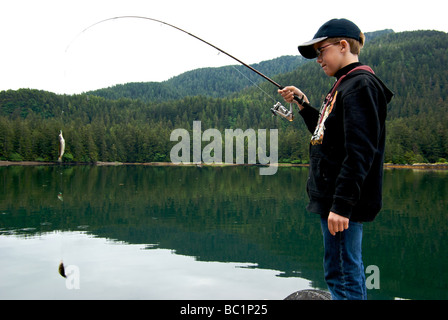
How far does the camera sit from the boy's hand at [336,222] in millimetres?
3031

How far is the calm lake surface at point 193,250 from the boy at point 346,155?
688cm

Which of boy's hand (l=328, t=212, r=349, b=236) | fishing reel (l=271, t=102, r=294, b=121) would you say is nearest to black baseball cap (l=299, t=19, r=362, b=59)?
fishing reel (l=271, t=102, r=294, b=121)

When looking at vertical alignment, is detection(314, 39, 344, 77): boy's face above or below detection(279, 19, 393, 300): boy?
above

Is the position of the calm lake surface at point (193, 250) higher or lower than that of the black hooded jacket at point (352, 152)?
lower

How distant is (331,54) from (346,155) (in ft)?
2.96

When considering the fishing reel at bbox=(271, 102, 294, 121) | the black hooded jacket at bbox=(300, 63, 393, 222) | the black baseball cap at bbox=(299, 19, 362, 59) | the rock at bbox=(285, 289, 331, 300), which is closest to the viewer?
the black hooded jacket at bbox=(300, 63, 393, 222)

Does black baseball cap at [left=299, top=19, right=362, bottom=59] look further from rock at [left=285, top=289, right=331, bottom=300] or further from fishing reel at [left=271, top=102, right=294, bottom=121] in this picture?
rock at [left=285, top=289, right=331, bottom=300]

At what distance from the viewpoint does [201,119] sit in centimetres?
16512

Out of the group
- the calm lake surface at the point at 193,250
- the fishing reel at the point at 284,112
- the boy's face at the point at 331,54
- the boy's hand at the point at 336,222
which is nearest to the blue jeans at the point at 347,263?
the boy's hand at the point at 336,222

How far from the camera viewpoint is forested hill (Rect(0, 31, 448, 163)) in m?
101

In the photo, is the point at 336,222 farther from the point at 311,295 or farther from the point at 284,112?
the point at 284,112

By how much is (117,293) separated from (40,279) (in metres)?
2.40

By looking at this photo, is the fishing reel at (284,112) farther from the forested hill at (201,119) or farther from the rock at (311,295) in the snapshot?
the forested hill at (201,119)

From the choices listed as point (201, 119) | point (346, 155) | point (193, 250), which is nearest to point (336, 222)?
point (346, 155)
